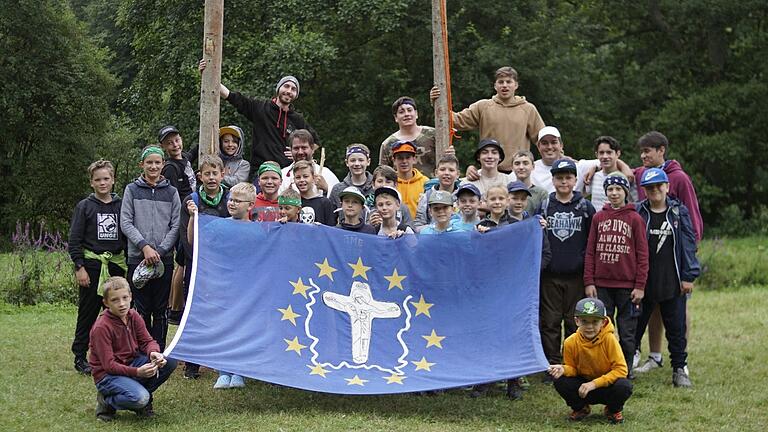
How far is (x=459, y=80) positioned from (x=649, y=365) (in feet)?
55.7

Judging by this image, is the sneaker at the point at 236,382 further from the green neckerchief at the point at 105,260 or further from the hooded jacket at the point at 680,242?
the hooded jacket at the point at 680,242

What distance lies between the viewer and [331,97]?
2650 cm

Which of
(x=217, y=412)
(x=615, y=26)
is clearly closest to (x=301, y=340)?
(x=217, y=412)

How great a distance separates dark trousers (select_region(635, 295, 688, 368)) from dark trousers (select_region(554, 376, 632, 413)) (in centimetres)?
157

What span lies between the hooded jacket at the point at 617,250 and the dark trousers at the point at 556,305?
0.22m

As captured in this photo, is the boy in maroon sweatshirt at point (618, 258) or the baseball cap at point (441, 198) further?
the boy in maroon sweatshirt at point (618, 258)

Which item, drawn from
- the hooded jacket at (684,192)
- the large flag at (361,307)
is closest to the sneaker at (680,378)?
the hooded jacket at (684,192)

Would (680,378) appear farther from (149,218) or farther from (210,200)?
(149,218)

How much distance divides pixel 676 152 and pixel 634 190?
68.7ft

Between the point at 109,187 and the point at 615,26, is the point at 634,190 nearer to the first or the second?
the point at 109,187

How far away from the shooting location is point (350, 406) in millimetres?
7348

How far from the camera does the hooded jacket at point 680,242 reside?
8.34m

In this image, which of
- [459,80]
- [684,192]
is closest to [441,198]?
[684,192]

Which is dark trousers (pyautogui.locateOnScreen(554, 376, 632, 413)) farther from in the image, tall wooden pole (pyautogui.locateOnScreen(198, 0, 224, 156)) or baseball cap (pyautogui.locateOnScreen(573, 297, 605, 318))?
tall wooden pole (pyautogui.locateOnScreen(198, 0, 224, 156))
